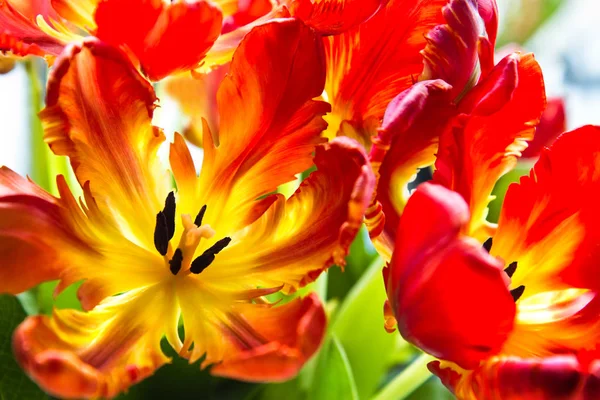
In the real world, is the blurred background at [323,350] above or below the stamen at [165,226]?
below

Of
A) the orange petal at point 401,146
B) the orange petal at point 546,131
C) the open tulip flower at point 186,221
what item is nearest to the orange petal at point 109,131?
the open tulip flower at point 186,221

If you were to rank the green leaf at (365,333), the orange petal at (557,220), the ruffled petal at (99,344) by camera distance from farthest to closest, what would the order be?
the green leaf at (365,333), the orange petal at (557,220), the ruffled petal at (99,344)

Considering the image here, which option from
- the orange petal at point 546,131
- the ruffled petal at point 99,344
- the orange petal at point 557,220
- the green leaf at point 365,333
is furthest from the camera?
the orange petal at point 546,131

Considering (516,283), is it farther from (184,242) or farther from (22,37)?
(22,37)

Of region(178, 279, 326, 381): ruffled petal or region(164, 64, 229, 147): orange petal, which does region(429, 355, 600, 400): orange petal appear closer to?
region(178, 279, 326, 381): ruffled petal

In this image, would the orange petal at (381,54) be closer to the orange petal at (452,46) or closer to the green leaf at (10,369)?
the orange petal at (452,46)

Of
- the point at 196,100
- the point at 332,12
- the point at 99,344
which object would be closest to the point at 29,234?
the point at 99,344
